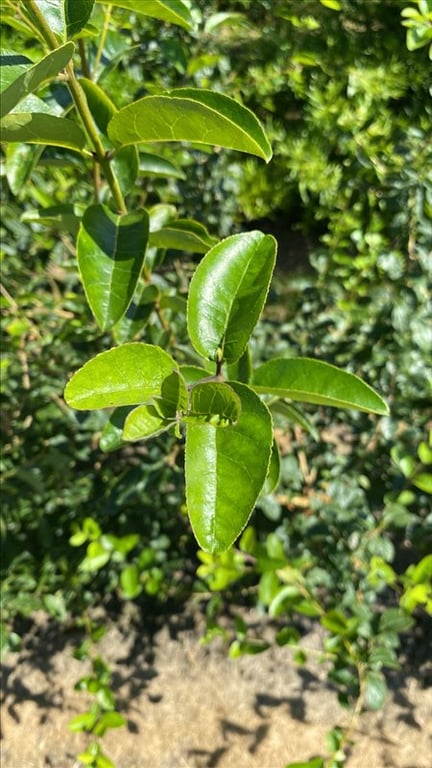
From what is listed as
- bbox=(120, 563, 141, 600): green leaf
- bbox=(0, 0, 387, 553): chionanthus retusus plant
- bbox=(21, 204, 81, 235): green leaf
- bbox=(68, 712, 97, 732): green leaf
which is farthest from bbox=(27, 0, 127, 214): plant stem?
bbox=(68, 712, 97, 732): green leaf

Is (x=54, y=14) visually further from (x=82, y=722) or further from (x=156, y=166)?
(x=82, y=722)

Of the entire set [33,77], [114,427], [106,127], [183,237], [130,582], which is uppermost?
[33,77]

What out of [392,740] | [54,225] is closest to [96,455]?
[54,225]

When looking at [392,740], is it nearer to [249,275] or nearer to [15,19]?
[249,275]

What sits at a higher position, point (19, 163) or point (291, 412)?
point (19, 163)

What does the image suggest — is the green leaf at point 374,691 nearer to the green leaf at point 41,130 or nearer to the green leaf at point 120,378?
the green leaf at point 120,378

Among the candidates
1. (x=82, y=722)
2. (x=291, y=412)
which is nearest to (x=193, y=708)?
(x=82, y=722)
